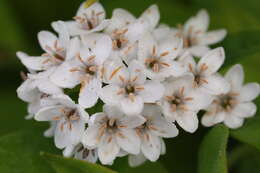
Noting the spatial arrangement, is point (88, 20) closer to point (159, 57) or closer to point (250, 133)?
point (159, 57)

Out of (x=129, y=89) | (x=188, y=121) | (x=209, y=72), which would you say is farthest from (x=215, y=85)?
(x=129, y=89)

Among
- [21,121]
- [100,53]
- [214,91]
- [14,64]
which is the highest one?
[100,53]

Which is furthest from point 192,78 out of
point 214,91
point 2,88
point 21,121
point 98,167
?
point 2,88

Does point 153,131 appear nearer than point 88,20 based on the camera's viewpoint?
Yes

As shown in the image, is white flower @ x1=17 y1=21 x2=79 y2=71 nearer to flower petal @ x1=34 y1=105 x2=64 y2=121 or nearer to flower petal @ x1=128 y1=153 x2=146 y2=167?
flower petal @ x1=34 y1=105 x2=64 y2=121

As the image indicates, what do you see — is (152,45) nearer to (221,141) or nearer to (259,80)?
(221,141)

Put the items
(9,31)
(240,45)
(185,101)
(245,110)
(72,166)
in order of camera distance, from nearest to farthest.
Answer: (72,166)
(185,101)
(245,110)
(240,45)
(9,31)
